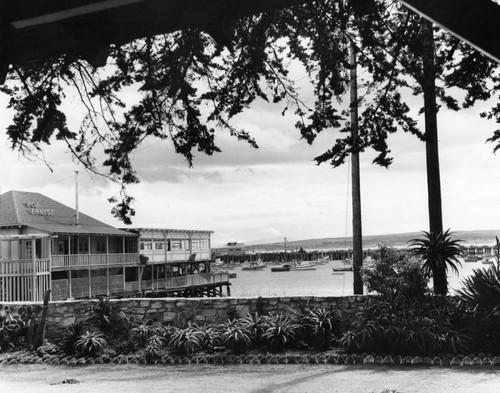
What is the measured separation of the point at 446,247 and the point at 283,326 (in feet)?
12.1

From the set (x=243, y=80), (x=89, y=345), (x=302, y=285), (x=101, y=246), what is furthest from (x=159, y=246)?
(x=243, y=80)

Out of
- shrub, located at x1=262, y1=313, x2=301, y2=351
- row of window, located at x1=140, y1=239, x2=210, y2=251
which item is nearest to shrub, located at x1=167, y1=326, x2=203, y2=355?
shrub, located at x1=262, y1=313, x2=301, y2=351

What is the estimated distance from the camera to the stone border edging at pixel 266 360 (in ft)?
30.3

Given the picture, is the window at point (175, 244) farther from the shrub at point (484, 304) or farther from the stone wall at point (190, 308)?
the shrub at point (484, 304)

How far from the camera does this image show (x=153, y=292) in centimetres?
4122

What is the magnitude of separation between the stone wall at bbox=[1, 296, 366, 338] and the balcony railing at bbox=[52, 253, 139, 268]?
21.3 m

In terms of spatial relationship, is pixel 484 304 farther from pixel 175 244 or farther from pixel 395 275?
pixel 175 244

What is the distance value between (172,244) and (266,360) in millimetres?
41341

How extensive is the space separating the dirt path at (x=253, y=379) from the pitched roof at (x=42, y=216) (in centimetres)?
2206

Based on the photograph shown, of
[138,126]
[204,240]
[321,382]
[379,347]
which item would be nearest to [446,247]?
[379,347]

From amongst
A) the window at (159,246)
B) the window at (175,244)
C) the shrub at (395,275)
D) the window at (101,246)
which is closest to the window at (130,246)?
the window at (101,246)

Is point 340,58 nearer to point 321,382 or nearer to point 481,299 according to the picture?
point 321,382

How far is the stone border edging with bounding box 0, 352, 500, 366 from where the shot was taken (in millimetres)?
9227

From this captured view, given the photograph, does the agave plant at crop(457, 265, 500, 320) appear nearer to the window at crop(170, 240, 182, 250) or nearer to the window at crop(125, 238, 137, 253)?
the window at crop(125, 238, 137, 253)
